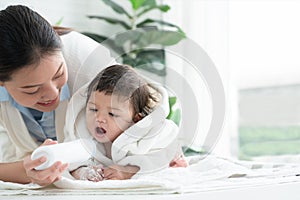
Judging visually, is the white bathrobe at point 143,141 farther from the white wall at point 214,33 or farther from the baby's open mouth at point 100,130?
the white wall at point 214,33

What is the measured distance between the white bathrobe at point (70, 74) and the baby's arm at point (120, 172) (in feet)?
0.74

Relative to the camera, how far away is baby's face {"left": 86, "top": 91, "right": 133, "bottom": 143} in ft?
3.76

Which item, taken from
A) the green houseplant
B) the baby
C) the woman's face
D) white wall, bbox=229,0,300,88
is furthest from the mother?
white wall, bbox=229,0,300,88

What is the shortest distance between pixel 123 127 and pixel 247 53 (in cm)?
180

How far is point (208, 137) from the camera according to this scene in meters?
1.20

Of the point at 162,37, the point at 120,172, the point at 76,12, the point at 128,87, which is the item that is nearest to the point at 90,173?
the point at 120,172

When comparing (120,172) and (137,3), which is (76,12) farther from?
(120,172)

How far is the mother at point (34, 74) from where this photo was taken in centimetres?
111

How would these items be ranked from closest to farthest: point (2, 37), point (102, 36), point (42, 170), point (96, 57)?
point (42, 170) → point (2, 37) → point (96, 57) → point (102, 36)

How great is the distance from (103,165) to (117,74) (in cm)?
22

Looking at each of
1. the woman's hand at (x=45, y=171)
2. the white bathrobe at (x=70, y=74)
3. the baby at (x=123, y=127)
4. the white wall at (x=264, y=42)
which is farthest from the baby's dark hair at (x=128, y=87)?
the white wall at (x=264, y=42)

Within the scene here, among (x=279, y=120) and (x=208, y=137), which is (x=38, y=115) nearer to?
(x=208, y=137)

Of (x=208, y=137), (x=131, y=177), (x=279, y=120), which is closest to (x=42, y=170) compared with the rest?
(x=131, y=177)

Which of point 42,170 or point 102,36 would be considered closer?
point 42,170
